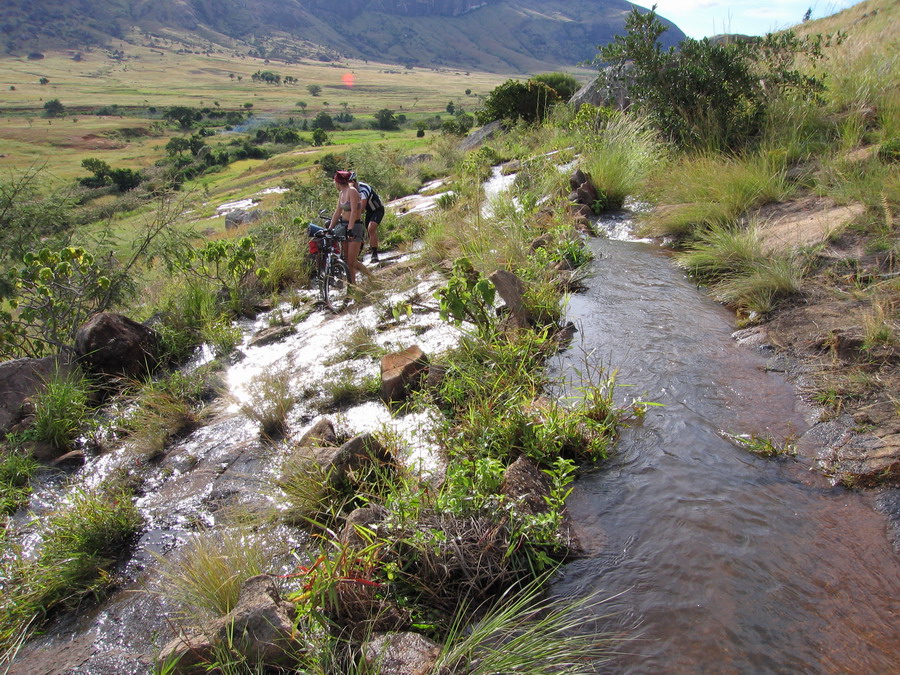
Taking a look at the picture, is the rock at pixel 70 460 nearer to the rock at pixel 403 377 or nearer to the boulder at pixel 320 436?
the boulder at pixel 320 436

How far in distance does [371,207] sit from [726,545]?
791 cm

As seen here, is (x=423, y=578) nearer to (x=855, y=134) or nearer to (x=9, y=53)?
(x=855, y=134)

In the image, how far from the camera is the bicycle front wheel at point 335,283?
824cm

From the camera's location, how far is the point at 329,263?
8.37 metres

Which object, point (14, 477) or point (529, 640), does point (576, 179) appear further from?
point (14, 477)

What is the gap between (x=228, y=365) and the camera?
699cm

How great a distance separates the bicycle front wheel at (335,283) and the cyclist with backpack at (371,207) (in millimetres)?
1067

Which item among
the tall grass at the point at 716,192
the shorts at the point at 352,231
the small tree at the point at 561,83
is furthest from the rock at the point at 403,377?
the small tree at the point at 561,83

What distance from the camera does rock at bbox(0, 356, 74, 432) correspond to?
18.4 feet

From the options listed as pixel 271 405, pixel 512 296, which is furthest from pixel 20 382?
pixel 512 296

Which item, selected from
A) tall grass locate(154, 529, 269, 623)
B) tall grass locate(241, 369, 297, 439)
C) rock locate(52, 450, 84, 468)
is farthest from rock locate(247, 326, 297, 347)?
→ tall grass locate(154, 529, 269, 623)

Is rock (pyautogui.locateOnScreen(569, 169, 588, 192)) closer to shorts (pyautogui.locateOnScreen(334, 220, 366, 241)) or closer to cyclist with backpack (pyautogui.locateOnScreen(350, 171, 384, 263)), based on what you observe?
cyclist with backpack (pyautogui.locateOnScreen(350, 171, 384, 263))

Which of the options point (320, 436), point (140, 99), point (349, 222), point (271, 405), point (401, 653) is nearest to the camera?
point (401, 653)

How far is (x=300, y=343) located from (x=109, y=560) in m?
3.90
